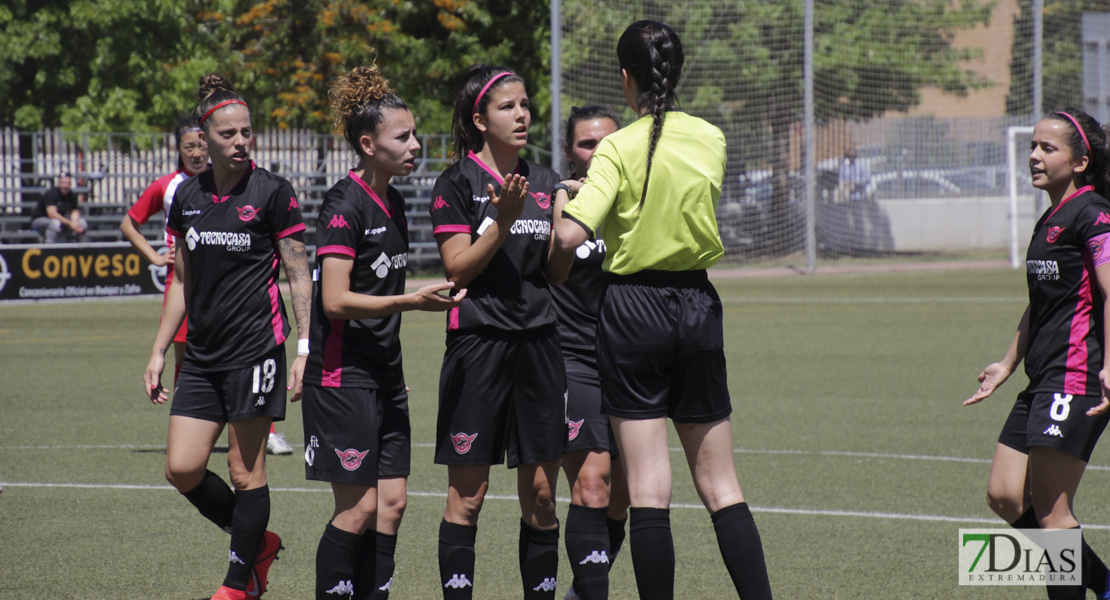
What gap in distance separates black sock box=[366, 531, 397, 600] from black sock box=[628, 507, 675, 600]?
3.16 feet

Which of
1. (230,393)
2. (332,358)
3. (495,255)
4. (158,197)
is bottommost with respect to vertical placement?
(230,393)

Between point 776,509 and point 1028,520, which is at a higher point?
point 1028,520

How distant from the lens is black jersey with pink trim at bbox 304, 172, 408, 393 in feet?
13.7

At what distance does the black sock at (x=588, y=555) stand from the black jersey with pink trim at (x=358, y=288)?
2.81 ft

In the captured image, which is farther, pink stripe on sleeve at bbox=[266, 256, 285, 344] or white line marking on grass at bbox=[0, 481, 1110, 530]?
white line marking on grass at bbox=[0, 481, 1110, 530]

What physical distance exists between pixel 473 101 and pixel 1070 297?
2.29 m

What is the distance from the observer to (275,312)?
4910 millimetres

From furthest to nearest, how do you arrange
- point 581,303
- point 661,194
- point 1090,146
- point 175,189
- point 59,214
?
point 59,214 < point 175,189 < point 581,303 < point 1090,146 < point 661,194

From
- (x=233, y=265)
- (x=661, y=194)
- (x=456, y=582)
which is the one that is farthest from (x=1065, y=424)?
(x=233, y=265)

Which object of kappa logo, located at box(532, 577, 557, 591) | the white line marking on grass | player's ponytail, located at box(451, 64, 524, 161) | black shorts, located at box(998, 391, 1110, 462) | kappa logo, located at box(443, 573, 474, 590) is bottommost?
the white line marking on grass

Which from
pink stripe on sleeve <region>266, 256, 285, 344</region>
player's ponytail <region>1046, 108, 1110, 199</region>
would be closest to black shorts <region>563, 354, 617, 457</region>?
pink stripe on sleeve <region>266, 256, 285, 344</region>

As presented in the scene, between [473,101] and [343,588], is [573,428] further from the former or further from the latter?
[473,101]

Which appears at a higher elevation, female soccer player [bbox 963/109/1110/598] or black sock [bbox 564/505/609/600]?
female soccer player [bbox 963/109/1110/598]

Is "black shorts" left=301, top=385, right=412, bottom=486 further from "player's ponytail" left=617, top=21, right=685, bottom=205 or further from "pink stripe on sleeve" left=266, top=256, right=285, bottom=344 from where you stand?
"player's ponytail" left=617, top=21, right=685, bottom=205
